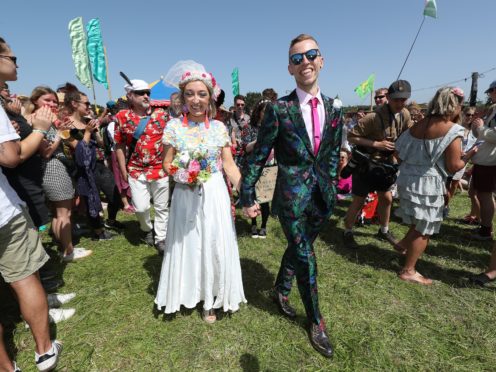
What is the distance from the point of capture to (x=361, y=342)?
2486 millimetres

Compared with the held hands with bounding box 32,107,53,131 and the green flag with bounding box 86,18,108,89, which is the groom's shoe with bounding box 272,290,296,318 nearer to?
the held hands with bounding box 32,107,53,131

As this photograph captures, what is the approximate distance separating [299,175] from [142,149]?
2.63 metres

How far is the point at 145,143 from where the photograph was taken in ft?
13.1

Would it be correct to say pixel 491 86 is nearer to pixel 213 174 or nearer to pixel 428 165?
pixel 428 165

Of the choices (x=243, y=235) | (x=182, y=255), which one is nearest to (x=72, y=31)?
(x=243, y=235)

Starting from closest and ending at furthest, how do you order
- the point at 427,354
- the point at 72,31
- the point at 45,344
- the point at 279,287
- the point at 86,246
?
the point at 45,344
the point at 427,354
the point at 279,287
the point at 86,246
the point at 72,31

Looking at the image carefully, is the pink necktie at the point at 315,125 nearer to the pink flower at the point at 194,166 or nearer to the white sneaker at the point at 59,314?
the pink flower at the point at 194,166

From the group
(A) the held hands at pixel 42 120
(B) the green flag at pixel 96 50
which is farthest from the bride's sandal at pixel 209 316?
(B) the green flag at pixel 96 50

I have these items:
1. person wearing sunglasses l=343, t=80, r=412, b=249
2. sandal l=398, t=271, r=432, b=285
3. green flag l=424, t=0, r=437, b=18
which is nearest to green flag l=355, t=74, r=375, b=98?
green flag l=424, t=0, r=437, b=18

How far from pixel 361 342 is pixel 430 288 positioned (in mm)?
1439

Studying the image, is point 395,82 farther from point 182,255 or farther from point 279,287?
point 182,255

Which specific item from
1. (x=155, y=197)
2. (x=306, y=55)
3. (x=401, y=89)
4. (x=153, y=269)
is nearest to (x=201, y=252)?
(x=153, y=269)

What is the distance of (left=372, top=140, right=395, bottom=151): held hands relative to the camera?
12.7 ft

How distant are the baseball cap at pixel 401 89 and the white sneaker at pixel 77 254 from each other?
5114 mm
